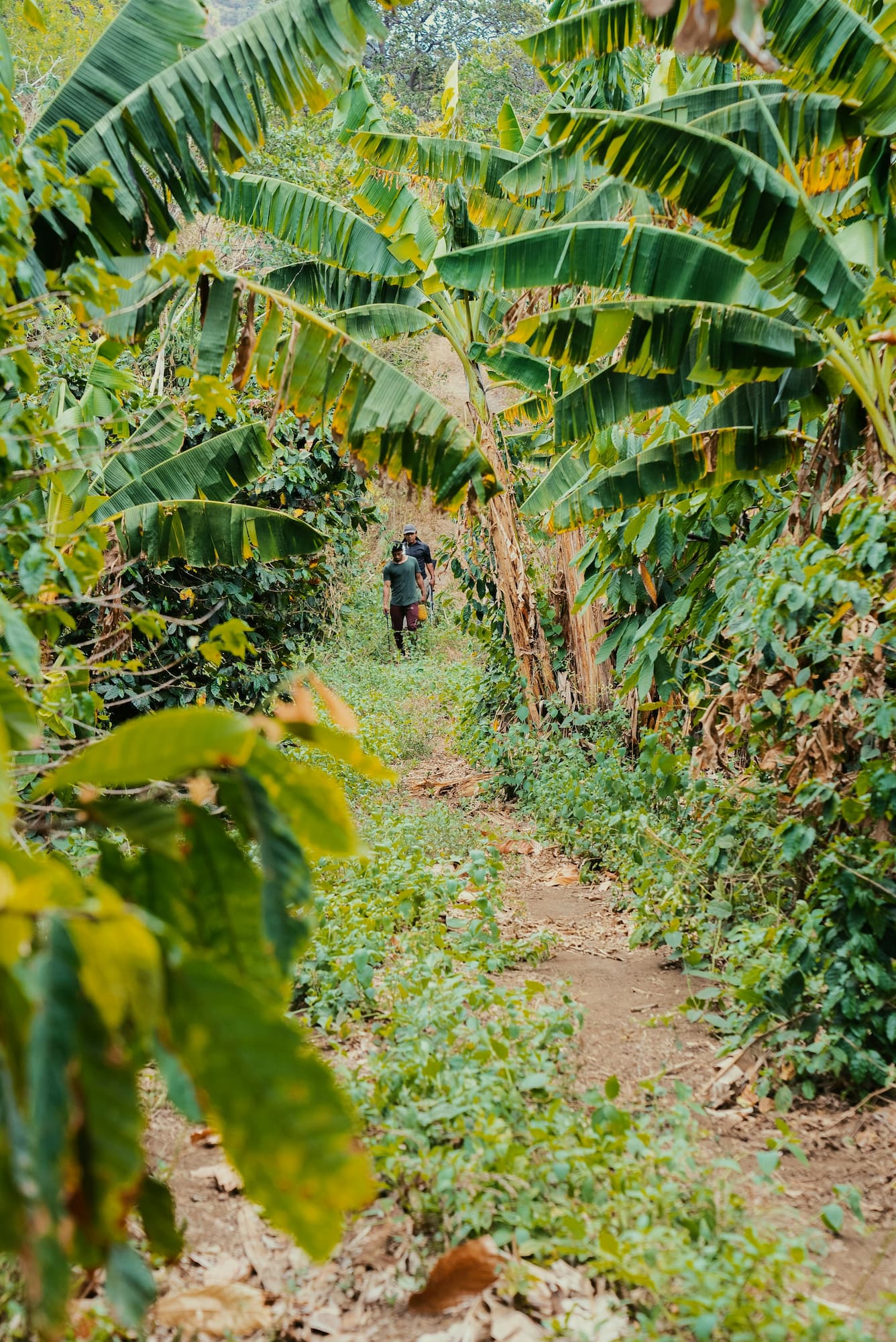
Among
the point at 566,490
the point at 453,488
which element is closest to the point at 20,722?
the point at 453,488

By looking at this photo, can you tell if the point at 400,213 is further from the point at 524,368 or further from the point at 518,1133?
the point at 518,1133

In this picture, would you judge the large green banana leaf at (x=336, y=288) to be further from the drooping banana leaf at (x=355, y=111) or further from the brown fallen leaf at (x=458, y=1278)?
the brown fallen leaf at (x=458, y=1278)

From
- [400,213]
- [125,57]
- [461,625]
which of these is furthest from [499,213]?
[461,625]

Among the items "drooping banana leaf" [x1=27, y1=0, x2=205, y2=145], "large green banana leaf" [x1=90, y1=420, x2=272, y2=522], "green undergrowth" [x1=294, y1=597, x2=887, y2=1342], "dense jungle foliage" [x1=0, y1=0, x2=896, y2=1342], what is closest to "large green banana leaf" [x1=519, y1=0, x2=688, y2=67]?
"dense jungle foliage" [x1=0, y1=0, x2=896, y2=1342]

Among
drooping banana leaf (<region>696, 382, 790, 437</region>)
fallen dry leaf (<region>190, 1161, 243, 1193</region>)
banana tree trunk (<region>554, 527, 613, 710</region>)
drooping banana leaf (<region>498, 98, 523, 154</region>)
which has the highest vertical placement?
drooping banana leaf (<region>498, 98, 523, 154</region>)

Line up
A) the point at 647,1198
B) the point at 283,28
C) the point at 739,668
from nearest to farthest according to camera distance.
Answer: the point at 647,1198
the point at 739,668
the point at 283,28

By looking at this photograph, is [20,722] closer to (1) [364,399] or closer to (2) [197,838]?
(2) [197,838]

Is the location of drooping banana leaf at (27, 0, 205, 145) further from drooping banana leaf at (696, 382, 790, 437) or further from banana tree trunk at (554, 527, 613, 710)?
banana tree trunk at (554, 527, 613, 710)

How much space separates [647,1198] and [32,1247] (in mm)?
2070

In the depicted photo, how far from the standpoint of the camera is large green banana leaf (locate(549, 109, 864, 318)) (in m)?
4.45

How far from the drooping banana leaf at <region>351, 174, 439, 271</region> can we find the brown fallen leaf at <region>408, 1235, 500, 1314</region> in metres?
6.11

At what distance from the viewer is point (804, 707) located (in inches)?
138

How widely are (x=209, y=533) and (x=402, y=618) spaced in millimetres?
7564

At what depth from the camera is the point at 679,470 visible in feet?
18.7
